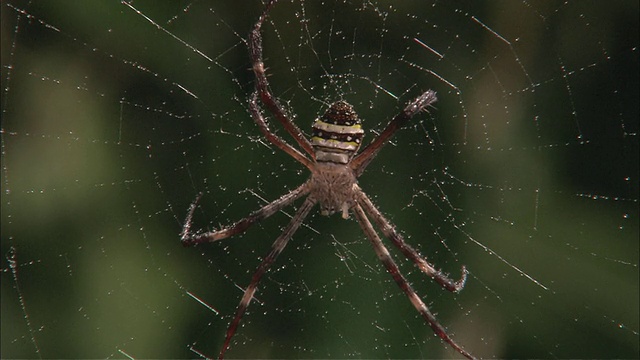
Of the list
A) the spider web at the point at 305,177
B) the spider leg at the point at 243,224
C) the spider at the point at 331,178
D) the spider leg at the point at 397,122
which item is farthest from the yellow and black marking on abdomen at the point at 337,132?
the spider web at the point at 305,177

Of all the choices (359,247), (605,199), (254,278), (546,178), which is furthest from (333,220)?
(605,199)

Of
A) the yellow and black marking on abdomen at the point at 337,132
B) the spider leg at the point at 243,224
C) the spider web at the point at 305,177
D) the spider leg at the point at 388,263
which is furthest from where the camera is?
the spider web at the point at 305,177

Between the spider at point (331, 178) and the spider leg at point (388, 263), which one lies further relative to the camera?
the spider leg at point (388, 263)

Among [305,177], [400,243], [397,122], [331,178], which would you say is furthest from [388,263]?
[397,122]

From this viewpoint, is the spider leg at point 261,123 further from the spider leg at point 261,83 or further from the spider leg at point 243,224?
the spider leg at point 243,224

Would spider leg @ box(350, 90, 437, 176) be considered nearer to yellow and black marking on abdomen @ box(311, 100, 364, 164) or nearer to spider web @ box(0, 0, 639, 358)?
yellow and black marking on abdomen @ box(311, 100, 364, 164)

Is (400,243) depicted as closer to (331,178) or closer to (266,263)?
(331,178)

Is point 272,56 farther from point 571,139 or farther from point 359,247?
point 571,139
